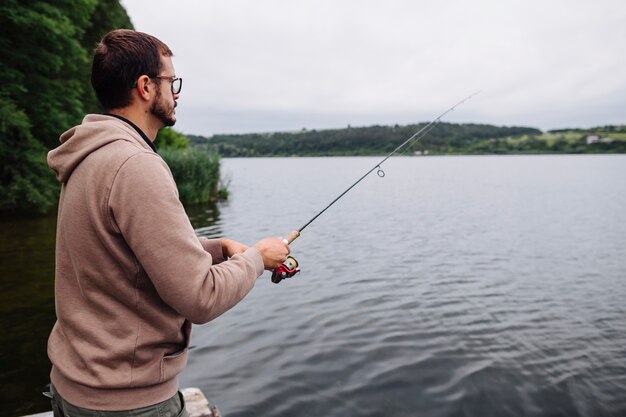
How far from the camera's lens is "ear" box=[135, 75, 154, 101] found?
6.03 ft

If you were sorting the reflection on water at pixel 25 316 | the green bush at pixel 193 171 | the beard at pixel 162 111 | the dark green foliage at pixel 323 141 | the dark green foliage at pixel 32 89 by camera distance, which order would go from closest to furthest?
the beard at pixel 162 111 → the reflection on water at pixel 25 316 → the dark green foliage at pixel 32 89 → the green bush at pixel 193 171 → the dark green foliage at pixel 323 141

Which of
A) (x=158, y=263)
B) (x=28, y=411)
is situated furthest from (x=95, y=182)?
(x=28, y=411)

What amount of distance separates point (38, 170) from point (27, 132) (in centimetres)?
156

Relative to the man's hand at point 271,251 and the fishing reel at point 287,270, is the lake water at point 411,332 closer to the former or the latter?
the fishing reel at point 287,270

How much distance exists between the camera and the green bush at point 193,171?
2271 centimetres

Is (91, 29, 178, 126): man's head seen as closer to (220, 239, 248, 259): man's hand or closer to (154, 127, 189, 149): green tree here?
(220, 239, 248, 259): man's hand

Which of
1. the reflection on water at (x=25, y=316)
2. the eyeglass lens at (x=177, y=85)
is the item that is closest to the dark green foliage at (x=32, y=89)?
the reflection on water at (x=25, y=316)

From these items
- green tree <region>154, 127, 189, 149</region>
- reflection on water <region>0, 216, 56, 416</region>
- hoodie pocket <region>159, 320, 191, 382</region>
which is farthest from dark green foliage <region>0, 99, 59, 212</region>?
green tree <region>154, 127, 189, 149</region>

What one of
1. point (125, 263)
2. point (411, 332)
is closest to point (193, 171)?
point (411, 332)

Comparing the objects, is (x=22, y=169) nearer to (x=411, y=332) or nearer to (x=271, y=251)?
(x=411, y=332)

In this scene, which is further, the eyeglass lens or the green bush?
the green bush

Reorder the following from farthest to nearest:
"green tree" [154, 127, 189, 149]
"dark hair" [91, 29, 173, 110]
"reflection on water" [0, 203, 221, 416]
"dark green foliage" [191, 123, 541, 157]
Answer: "dark green foliage" [191, 123, 541, 157] → "green tree" [154, 127, 189, 149] → "reflection on water" [0, 203, 221, 416] → "dark hair" [91, 29, 173, 110]

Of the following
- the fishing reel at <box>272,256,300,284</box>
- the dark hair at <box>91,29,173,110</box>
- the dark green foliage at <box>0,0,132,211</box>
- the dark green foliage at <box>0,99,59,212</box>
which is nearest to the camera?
the dark hair at <box>91,29,173,110</box>

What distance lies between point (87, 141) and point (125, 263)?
1.52 feet
